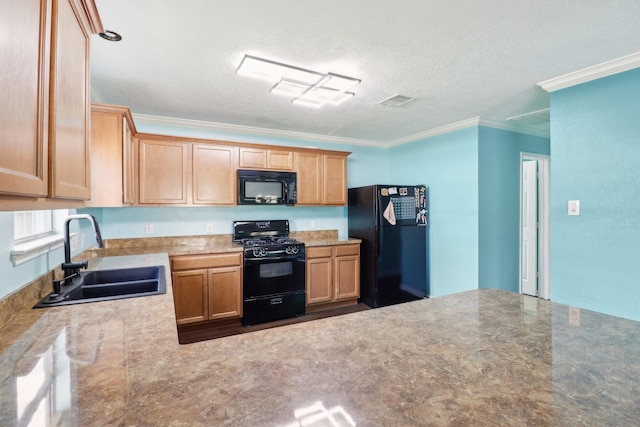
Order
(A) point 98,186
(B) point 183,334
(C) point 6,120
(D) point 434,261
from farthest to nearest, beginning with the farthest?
(D) point 434,261, (B) point 183,334, (A) point 98,186, (C) point 6,120

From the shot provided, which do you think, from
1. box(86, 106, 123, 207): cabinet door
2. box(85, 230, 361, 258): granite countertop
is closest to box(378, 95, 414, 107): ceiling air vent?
box(85, 230, 361, 258): granite countertop

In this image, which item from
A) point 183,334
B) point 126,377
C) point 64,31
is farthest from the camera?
point 183,334

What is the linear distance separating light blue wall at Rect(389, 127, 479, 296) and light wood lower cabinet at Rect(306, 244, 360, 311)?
1097 millimetres

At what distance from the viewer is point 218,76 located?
7.86 feet

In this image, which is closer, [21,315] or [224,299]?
[21,315]

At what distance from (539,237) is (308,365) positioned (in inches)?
181

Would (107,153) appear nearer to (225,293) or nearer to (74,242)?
(74,242)

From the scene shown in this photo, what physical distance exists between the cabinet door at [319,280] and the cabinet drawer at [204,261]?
89 centimetres

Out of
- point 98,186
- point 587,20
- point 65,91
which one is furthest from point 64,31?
point 587,20

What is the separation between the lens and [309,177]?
402 centimetres

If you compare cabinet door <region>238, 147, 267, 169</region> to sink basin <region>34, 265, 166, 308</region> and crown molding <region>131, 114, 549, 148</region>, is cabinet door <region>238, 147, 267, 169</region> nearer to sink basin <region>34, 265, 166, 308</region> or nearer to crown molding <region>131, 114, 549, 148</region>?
crown molding <region>131, 114, 549, 148</region>

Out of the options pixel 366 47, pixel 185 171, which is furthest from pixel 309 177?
pixel 366 47

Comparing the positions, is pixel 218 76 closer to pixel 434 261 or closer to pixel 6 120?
pixel 6 120

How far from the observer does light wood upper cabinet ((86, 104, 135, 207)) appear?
6.95 feet
